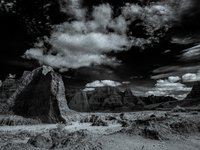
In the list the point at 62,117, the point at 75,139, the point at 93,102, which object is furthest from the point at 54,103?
the point at 93,102

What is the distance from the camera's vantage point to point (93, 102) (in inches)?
5689

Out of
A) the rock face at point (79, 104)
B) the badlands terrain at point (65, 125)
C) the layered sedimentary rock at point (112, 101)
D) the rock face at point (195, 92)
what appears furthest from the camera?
the layered sedimentary rock at point (112, 101)

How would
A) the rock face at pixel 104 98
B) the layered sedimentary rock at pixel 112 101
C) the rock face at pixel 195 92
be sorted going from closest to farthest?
the rock face at pixel 195 92 → the layered sedimentary rock at pixel 112 101 → the rock face at pixel 104 98

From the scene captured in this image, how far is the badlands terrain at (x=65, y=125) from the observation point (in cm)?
1222

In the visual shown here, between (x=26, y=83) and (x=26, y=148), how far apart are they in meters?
33.1

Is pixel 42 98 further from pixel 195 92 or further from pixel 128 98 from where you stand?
pixel 128 98

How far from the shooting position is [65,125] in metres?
29.6

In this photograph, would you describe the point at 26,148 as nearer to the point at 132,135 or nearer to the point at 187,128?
the point at 132,135

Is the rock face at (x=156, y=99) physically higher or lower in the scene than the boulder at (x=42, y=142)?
higher

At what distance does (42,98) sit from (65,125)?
10611 millimetres

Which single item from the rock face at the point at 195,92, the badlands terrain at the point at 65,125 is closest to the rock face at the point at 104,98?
the rock face at the point at 195,92

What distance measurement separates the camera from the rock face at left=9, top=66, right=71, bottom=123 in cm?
3344

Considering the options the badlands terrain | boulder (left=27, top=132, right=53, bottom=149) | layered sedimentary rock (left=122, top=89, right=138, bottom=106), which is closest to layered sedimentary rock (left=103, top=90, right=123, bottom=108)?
layered sedimentary rock (left=122, top=89, right=138, bottom=106)

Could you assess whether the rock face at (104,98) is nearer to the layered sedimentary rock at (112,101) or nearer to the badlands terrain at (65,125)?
the layered sedimentary rock at (112,101)
